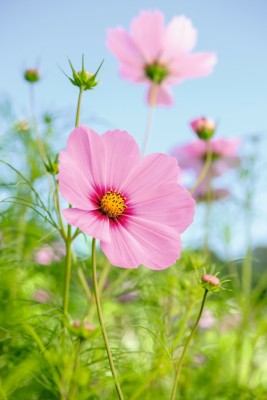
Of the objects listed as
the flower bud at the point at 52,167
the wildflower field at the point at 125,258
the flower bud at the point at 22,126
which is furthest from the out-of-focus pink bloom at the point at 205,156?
the flower bud at the point at 52,167

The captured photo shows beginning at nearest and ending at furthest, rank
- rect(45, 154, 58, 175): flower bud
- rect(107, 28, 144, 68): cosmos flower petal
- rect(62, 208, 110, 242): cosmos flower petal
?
rect(62, 208, 110, 242): cosmos flower petal, rect(45, 154, 58, 175): flower bud, rect(107, 28, 144, 68): cosmos flower petal

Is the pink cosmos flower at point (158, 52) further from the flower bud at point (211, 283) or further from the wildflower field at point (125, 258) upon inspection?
the flower bud at point (211, 283)

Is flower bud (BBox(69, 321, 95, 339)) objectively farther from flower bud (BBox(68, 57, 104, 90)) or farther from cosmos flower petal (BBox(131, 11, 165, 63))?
cosmos flower petal (BBox(131, 11, 165, 63))

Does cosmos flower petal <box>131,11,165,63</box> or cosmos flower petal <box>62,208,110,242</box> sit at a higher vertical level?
cosmos flower petal <box>131,11,165,63</box>

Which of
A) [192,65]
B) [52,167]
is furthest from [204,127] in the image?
[52,167]

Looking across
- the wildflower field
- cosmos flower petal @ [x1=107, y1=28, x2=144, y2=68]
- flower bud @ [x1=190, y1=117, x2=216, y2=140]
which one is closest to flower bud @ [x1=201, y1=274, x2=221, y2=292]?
the wildflower field

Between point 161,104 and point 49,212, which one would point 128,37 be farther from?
point 49,212

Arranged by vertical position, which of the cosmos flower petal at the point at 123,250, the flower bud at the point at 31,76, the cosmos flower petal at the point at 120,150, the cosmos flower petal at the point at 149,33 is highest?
the cosmos flower petal at the point at 149,33

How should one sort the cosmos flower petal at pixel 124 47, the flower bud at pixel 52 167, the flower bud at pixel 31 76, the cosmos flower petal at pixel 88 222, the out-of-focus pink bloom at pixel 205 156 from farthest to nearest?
1. the out-of-focus pink bloom at pixel 205 156
2. the cosmos flower petal at pixel 124 47
3. the flower bud at pixel 31 76
4. the flower bud at pixel 52 167
5. the cosmos flower petal at pixel 88 222

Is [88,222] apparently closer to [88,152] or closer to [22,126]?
[88,152]
